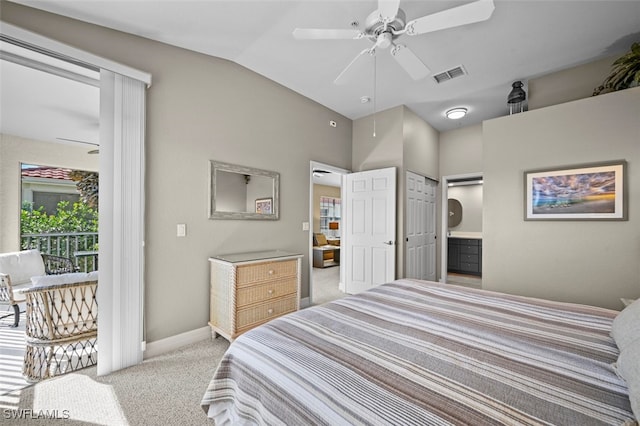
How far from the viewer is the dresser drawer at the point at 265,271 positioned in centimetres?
244

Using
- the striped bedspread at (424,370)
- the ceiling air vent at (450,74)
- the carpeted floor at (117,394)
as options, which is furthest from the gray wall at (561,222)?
the carpeted floor at (117,394)

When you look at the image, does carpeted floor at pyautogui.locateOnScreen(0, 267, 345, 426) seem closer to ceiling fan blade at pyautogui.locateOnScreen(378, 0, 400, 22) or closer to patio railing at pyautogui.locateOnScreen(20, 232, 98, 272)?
patio railing at pyautogui.locateOnScreen(20, 232, 98, 272)

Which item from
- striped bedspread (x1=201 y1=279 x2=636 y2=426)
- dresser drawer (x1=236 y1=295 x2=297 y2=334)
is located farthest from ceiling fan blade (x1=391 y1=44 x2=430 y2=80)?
dresser drawer (x1=236 y1=295 x2=297 y2=334)

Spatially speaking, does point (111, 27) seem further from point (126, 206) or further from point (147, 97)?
point (126, 206)

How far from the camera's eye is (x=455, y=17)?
1.62 meters

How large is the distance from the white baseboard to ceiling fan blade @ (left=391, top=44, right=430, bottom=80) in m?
3.09

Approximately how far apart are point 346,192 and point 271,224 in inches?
65.7

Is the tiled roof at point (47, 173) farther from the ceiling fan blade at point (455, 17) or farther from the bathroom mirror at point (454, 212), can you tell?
the bathroom mirror at point (454, 212)

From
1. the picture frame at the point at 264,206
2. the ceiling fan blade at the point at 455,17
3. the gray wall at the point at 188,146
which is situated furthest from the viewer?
the picture frame at the point at 264,206

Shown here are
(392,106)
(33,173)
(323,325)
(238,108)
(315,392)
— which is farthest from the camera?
(392,106)

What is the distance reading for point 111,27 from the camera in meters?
2.11

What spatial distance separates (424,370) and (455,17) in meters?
2.00

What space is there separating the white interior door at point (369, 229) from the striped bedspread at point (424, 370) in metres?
2.37

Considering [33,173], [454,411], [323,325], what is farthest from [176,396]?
[33,173]
